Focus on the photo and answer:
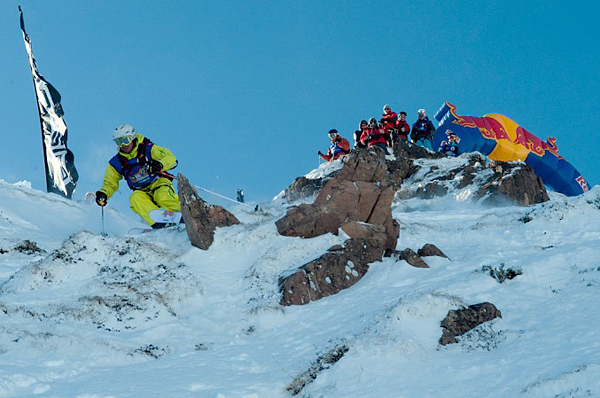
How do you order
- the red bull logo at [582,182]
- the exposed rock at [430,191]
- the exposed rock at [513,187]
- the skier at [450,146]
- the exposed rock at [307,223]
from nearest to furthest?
the exposed rock at [307,223]
the exposed rock at [513,187]
the exposed rock at [430,191]
the skier at [450,146]
the red bull logo at [582,182]

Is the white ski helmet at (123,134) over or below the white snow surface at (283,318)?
over

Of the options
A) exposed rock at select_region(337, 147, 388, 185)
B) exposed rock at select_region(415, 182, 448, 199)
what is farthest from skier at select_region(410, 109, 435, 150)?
exposed rock at select_region(337, 147, 388, 185)

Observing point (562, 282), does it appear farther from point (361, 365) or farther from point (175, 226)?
point (175, 226)

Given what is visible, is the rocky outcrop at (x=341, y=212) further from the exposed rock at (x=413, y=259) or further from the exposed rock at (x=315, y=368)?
the exposed rock at (x=315, y=368)

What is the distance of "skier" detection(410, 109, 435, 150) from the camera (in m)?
27.5

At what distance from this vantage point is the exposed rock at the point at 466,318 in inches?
290

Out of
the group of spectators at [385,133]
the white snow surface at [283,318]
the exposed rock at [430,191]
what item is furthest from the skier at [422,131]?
the white snow surface at [283,318]

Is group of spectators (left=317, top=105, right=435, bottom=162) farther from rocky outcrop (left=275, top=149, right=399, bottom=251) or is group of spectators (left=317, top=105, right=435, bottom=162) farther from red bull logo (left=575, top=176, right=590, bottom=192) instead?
rocky outcrop (left=275, top=149, right=399, bottom=251)

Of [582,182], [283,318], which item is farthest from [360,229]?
[582,182]

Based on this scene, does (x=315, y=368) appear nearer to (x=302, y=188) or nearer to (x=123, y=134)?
(x=123, y=134)

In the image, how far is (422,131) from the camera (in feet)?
90.0

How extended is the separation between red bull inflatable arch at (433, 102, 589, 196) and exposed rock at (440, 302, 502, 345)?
865 inches

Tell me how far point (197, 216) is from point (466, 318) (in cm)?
584

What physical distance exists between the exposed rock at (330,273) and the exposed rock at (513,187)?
1102 cm
